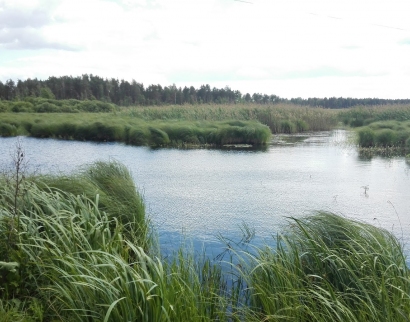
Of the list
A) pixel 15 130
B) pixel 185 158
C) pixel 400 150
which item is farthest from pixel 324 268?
pixel 15 130

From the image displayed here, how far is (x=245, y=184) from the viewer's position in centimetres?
894

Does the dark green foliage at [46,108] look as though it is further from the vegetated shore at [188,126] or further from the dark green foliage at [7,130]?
the dark green foliage at [7,130]

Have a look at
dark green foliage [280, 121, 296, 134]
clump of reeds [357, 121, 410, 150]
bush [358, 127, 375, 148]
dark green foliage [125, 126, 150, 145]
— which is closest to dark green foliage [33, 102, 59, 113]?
dark green foliage [125, 126, 150, 145]

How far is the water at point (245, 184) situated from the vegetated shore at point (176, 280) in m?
1.22

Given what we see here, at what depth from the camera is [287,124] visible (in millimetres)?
21094

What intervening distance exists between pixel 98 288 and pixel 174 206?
4.44 meters

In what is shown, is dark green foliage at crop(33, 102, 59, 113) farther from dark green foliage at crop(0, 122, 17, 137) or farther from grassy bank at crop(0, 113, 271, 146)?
dark green foliage at crop(0, 122, 17, 137)

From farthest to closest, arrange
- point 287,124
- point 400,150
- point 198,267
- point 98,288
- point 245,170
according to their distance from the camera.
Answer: point 287,124 < point 400,150 < point 245,170 < point 198,267 < point 98,288

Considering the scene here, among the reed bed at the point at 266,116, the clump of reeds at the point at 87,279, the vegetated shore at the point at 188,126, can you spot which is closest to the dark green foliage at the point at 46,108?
the reed bed at the point at 266,116

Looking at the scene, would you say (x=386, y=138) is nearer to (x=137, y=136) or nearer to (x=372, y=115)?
(x=372, y=115)

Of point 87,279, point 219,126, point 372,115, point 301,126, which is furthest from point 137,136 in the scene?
point 87,279

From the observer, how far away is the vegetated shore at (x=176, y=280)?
258 cm

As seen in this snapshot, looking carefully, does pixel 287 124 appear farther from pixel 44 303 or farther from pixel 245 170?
pixel 44 303

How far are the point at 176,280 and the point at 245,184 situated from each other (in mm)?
6302
